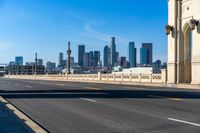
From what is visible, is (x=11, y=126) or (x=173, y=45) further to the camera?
(x=173, y=45)

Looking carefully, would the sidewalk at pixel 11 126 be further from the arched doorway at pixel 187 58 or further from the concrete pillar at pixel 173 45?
the arched doorway at pixel 187 58

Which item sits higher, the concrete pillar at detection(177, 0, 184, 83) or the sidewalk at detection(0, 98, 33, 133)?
the concrete pillar at detection(177, 0, 184, 83)

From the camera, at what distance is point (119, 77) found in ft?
179

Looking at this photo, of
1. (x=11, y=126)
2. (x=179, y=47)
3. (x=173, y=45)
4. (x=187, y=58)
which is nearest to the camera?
(x=11, y=126)

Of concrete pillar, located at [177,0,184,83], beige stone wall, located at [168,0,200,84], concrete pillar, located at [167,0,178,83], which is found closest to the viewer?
beige stone wall, located at [168,0,200,84]

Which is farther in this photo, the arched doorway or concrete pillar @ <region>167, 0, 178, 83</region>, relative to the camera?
concrete pillar @ <region>167, 0, 178, 83</region>

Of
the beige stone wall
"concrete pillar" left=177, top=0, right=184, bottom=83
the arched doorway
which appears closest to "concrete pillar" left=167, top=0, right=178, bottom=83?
the beige stone wall

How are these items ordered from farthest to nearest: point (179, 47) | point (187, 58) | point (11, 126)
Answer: point (179, 47)
point (187, 58)
point (11, 126)

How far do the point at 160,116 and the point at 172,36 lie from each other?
99.1 feet

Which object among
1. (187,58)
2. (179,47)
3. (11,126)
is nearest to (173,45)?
(179,47)

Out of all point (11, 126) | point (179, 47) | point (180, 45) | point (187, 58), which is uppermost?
point (180, 45)

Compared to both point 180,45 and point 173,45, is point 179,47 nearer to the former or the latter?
point 180,45

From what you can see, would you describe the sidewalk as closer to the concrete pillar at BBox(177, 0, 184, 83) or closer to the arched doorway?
the concrete pillar at BBox(177, 0, 184, 83)

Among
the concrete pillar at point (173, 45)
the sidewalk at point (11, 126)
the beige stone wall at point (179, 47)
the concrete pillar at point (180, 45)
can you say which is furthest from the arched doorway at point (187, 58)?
the sidewalk at point (11, 126)
